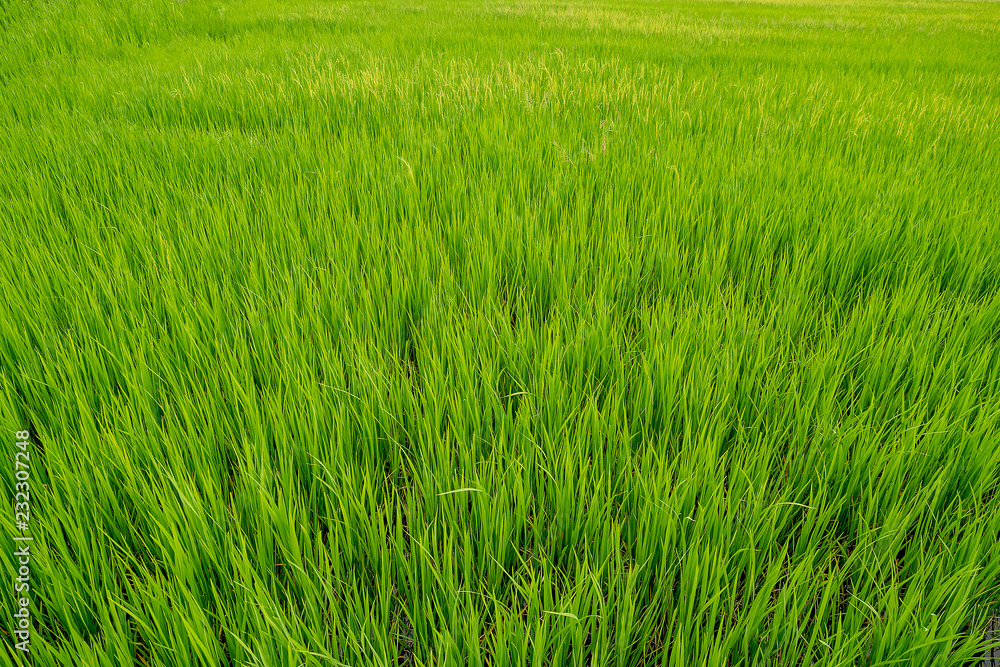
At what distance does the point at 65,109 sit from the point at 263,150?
135cm

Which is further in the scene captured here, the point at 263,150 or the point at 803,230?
the point at 263,150

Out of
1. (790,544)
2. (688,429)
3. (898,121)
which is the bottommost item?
(790,544)

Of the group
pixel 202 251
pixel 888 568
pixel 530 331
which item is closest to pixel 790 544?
pixel 888 568

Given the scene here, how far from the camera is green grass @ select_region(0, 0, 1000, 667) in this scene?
23.6 inches

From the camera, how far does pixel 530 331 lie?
1.01 m

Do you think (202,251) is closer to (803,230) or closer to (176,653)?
(176,653)

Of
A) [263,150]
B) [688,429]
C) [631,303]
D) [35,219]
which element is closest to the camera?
[688,429]

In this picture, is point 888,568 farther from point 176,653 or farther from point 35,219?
point 35,219

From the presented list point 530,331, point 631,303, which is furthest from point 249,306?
point 631,303

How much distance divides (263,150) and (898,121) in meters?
2.91

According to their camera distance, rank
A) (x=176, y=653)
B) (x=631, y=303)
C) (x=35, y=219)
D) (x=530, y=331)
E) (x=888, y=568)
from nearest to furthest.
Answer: (x=176, y=653)
(x=888, y=568)
(x=530, y=331)
(x=631, y=303)
(x=35, y=219)

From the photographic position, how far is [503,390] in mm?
960

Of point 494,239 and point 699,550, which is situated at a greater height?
point 494,239

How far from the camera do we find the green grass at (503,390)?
60cm
